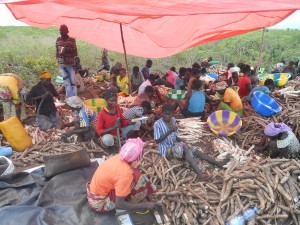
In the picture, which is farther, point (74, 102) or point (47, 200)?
point (74, 102)

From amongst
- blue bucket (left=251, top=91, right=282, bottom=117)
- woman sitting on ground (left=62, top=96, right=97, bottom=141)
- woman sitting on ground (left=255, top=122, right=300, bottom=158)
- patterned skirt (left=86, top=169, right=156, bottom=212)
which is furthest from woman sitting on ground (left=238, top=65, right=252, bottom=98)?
patterned skirt (left=86, top=169, right=156, bottom=212)

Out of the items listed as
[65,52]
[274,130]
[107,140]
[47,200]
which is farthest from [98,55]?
[47,200]

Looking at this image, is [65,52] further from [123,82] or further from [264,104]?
[264,104]

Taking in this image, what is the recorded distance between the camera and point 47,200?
371cm

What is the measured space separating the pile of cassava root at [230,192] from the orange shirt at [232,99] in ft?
6.31

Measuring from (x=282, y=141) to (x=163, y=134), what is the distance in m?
2.02

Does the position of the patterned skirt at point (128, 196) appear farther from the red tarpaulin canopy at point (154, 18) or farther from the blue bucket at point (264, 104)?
the blue bucket at point (264, 104)

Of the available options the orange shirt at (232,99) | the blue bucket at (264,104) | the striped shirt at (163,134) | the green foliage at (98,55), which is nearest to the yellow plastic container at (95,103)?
the striped shirt at (163,134)

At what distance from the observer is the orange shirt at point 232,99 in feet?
20.5

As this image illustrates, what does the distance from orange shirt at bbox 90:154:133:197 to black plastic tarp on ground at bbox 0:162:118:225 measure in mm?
533

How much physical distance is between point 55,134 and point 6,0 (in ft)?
8.52

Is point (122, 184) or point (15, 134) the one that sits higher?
point (122, 184)

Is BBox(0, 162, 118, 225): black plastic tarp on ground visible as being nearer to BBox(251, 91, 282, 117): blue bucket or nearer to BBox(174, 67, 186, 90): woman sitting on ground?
BBox(251, 91, 282, 117): blue bucket

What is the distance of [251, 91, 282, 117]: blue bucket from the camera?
665 centimetres
